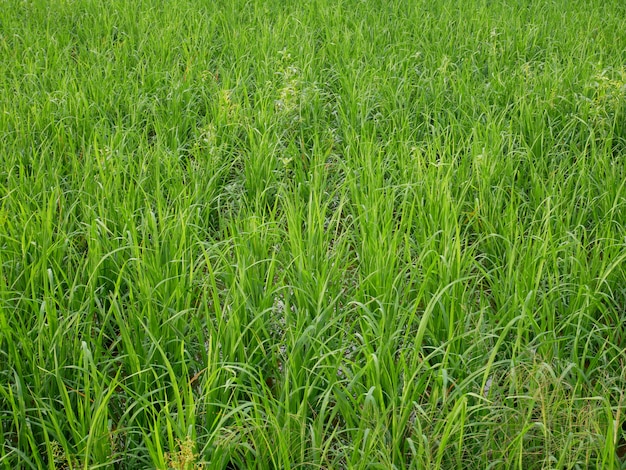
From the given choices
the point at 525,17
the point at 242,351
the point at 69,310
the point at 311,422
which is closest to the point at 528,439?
the point at 311,422

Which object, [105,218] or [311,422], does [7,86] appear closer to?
[105,218]

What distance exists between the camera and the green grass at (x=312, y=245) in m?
1.83

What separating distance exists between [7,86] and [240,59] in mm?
1367

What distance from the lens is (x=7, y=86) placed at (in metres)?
4.20

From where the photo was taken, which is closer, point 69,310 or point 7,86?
point 69,310

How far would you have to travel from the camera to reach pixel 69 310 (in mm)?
2227

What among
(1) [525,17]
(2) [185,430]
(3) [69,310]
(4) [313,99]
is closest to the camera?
(2) [185,430]

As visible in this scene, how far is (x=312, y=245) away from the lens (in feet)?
8.20

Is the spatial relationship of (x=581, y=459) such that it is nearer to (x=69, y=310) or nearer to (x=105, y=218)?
(x=69, y=310)

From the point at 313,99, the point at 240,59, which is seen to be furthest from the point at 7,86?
the point at 313,99

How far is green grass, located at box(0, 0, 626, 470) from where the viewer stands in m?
1.83

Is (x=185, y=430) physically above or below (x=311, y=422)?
above

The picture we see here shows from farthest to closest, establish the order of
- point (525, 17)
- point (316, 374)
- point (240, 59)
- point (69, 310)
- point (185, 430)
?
point (525, 17), point (240, 59), point (69, 310), point (316, 374), point (185, 430)

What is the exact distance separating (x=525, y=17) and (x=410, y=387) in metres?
4.49
